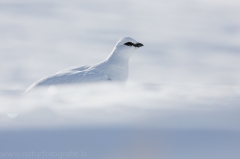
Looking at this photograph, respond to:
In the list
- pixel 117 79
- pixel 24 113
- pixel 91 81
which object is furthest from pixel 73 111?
pixel 117 79

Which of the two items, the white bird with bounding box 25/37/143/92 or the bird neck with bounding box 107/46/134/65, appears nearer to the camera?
the white bird with bounding box 25/37/143/92

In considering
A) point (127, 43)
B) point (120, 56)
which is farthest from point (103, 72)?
point (127, 43)

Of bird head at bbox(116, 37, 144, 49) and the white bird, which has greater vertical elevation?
bird head at bbox(116, 37, 144, 49)

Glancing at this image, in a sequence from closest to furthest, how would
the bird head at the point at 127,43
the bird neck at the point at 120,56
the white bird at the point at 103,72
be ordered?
the white bird at the point at 103,72
the bird neck at the point at 120,56
the bird head at the point at 127,43

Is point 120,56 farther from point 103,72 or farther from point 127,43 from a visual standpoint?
point 103,72

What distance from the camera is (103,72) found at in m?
7.77

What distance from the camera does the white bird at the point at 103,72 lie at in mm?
7306

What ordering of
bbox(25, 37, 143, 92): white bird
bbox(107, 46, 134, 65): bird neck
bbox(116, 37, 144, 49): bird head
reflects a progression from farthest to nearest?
bbox(116, 37, 144, 49): bird head, bbox(107, 46, 134, 65): bird neck, bbox(25, 37, 143, 92): white bird

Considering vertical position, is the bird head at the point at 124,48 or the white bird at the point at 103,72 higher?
the bird head at the point at 124,48

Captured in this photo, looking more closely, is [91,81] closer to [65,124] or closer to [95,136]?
[65,124]

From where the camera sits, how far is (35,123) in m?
5.05

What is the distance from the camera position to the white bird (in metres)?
7.31

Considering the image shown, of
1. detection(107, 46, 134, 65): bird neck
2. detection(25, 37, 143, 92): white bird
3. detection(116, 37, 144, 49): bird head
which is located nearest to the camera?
detection(25, 37, 143, 92): white bird

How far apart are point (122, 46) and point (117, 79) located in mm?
699
